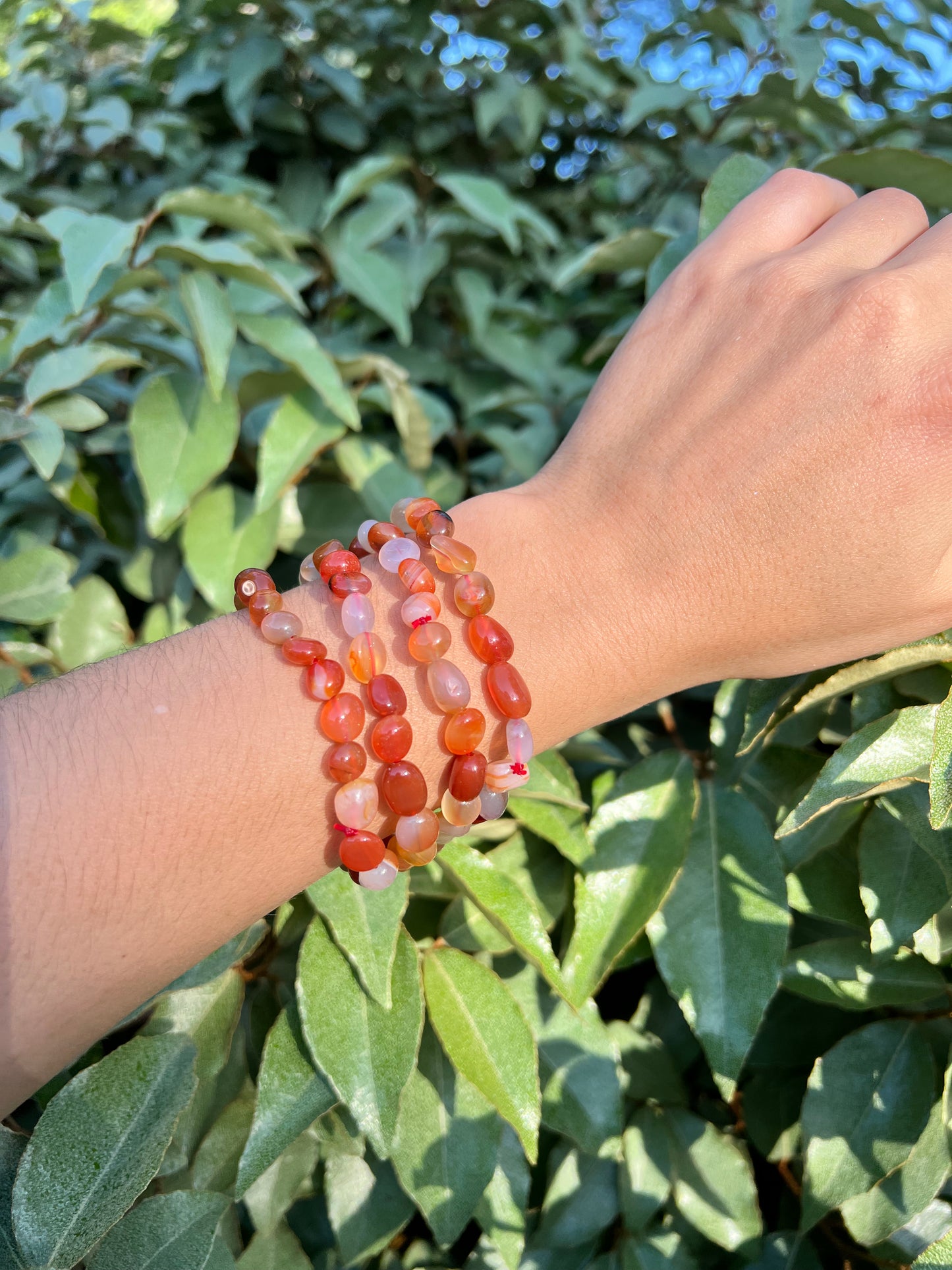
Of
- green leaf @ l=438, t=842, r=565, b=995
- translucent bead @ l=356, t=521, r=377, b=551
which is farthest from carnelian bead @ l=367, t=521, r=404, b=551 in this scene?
green leaf @ l=438, t=842, r=565, b=995

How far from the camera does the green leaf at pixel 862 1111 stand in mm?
594

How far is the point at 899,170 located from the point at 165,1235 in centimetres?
92

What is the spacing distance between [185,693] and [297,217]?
909mm

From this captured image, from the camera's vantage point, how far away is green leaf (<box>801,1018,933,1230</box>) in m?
0.59

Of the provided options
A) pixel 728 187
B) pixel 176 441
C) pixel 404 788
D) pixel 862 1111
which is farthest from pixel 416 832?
pixel 728 187

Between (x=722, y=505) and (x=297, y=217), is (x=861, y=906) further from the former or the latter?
(x=297, y=217)

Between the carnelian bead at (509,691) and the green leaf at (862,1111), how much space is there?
33 centimetres

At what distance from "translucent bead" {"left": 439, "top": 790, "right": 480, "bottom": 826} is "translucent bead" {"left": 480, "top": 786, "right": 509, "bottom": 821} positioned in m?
0.01

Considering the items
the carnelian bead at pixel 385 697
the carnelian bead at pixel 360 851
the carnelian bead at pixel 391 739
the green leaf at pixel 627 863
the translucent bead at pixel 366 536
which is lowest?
the green leaf at pixel 627 863

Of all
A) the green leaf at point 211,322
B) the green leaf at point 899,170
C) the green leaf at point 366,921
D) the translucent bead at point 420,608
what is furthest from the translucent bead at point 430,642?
the green leaf at point 899,170

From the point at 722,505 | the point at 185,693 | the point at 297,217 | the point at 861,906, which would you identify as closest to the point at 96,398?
the point at 297,217

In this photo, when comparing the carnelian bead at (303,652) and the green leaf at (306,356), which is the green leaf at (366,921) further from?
the green leaf at (306,356)

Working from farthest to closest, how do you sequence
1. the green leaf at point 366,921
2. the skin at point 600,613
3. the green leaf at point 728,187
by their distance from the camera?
the green leaf at point 728,187
the green leaf at point 366,921
the skin at point 600,613

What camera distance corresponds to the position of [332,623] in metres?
0.56
